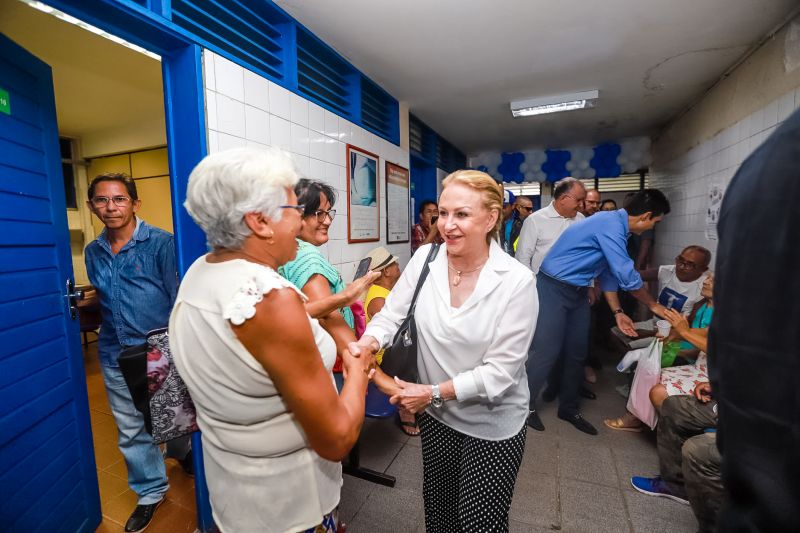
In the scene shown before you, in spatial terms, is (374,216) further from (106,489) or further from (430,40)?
(106,489)

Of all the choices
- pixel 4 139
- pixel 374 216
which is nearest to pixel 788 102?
pixel 374 216

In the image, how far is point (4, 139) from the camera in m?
1.49

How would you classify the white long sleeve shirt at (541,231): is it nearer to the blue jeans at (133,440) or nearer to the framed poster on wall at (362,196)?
the framed poster on wall at (362,196)

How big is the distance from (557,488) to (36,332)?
110 inches

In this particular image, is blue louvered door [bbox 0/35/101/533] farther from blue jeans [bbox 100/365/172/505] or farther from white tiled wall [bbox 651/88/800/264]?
white tiled wall [bbox 651/88/800/264]

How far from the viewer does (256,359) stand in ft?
2.62

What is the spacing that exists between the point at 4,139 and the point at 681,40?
4.33 m

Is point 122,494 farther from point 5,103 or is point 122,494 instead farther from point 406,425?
point 5,103

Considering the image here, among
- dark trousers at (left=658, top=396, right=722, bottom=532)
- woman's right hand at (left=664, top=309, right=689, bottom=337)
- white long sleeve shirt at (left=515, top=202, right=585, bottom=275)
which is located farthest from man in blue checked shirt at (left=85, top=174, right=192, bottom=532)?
white long sleeve shirt at (left=515, top=202, right=585, bottom=275)

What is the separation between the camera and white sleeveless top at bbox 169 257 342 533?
0.80 meters

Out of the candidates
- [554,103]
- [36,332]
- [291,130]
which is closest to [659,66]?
[554,103]

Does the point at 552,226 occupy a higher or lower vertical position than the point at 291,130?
lower

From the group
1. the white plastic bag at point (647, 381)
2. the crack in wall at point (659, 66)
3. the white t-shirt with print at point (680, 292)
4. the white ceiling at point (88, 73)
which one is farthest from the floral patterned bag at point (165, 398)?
the crack in wall at point (659, 66)

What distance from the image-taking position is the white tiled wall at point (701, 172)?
9.95 ft
